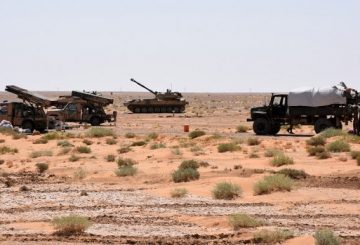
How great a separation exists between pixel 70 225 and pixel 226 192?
558 centimetres

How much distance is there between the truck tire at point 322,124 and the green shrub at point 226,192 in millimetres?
22812

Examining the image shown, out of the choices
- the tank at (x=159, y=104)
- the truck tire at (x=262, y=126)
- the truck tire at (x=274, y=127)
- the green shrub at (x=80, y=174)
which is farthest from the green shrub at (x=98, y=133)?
the tank at (x=159, y=104)

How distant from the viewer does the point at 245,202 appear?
17.8 m

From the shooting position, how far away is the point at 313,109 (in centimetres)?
4109

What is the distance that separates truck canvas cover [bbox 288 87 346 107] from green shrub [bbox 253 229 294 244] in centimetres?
2810

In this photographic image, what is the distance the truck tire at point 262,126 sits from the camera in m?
42.5

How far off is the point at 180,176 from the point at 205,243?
9.06 meters

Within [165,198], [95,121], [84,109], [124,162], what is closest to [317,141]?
[124,162]

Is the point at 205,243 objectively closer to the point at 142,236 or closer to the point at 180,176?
the point at 142,236

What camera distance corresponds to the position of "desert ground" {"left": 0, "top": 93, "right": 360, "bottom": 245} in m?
13.9

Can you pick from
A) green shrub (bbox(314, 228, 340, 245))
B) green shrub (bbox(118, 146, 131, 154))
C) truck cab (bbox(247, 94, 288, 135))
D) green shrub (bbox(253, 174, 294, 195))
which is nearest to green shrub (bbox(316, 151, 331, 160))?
green shrub (bbox(118, 146, 131, 154))

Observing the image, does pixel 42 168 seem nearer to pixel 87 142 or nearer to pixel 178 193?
pixel 178 193

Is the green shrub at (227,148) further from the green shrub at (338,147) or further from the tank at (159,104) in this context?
the tank at (159,104)

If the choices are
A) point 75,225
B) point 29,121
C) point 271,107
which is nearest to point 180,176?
point 75,225
